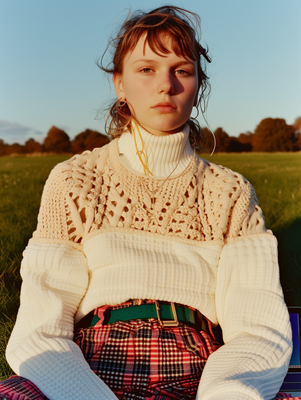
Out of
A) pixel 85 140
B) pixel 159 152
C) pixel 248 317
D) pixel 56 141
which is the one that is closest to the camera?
pixel 248 317

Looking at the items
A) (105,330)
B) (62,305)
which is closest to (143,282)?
(105,330)

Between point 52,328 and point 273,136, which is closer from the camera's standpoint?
point 52,328

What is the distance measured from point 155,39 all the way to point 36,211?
7.35 feet

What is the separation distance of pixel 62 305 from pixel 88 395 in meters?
0.41

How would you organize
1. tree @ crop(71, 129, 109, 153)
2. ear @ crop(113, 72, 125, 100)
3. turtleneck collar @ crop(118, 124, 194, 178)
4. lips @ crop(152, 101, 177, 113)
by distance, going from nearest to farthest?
lips @ crop(152, 101, 177, 113), turtleneck collar @ crop(118, 124, 194, 178), ear @ crop(113, 72, 125, 100), tree @ crop(71, 129, 109, 153)

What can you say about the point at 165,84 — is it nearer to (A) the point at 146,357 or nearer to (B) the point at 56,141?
(A) the point at 146,357

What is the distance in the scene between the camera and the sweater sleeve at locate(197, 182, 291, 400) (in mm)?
1514

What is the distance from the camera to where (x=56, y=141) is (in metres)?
5.25

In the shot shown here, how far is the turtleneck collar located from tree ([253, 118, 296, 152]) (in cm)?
366

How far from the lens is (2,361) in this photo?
220 cm

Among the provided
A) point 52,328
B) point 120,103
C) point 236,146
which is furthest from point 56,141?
point 52,328

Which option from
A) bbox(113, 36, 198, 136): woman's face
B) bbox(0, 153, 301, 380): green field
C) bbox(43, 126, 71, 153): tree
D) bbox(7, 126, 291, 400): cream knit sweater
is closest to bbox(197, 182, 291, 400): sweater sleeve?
bbox(7, 126, 291, 400): cream knit sweater

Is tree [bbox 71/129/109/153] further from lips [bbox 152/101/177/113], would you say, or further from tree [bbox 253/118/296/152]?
lips [bbox 152/101/177/113]

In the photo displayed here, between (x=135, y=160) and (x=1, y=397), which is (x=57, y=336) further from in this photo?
(x=135, y=160)
